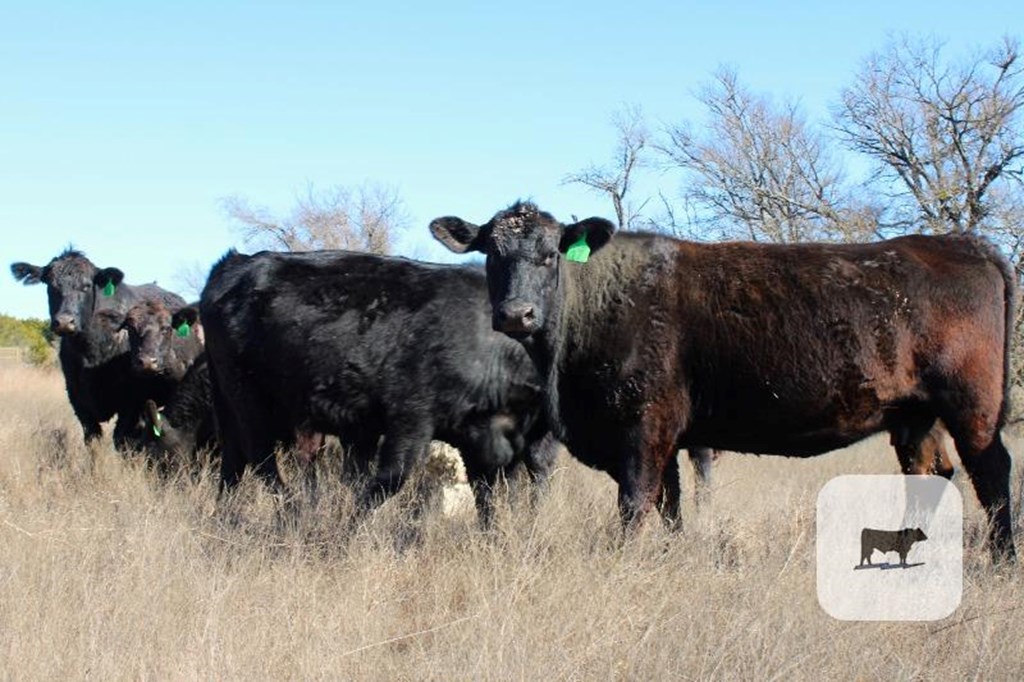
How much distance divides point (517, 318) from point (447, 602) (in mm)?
1634

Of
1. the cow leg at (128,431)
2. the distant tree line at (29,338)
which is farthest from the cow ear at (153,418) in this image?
the distant tree line at (29,338)

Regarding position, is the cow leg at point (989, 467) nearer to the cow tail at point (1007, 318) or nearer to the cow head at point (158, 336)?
the cow tail at point (1007, 318)

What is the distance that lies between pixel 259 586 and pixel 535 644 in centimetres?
163

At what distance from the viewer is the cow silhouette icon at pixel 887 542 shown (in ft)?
19.4

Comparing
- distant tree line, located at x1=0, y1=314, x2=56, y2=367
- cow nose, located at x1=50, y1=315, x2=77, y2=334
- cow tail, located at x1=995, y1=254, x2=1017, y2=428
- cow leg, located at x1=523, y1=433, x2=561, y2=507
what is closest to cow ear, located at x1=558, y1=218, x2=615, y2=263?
cow leg, located at x1=523, y1=433, x2=561, y2=507

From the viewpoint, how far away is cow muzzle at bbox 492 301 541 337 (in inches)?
253

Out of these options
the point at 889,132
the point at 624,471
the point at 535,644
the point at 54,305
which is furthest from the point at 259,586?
the point at 889,132

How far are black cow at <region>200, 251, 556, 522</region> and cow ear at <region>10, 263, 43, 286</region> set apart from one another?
200 inches

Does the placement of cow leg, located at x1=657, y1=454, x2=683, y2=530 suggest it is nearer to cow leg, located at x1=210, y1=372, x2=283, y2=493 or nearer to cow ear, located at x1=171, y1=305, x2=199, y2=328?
cow leg, located at x1=210, y1=372, x2=283, y2=493

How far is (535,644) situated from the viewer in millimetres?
4883

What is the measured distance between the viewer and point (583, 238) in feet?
22.9

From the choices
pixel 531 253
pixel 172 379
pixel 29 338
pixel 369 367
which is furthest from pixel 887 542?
pixel 29 338

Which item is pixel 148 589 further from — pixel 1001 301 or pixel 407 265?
pixel 1001 301

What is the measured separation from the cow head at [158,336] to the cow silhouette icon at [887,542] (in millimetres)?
7781
